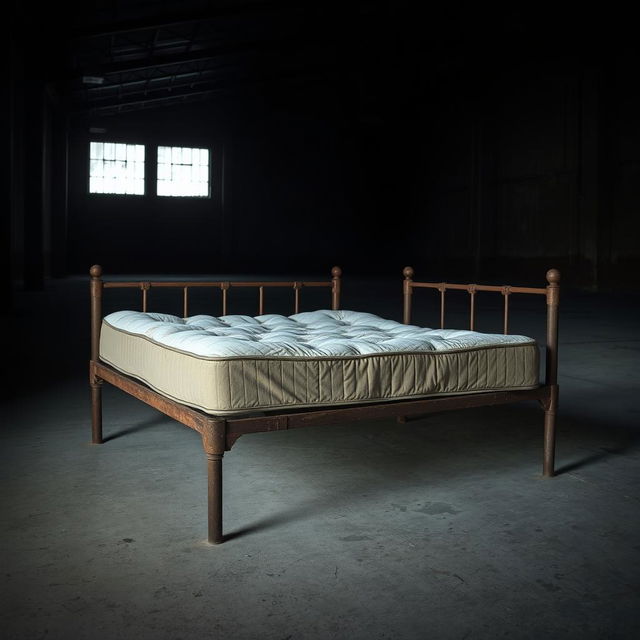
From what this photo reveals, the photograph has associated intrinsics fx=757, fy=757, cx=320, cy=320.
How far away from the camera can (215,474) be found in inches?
86.3

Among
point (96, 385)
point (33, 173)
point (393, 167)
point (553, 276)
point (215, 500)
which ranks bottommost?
point (215, 500)

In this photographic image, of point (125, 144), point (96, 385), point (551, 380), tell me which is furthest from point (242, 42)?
point (551, 380)

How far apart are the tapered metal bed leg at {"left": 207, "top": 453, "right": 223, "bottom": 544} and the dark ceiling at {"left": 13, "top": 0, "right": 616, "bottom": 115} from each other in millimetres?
9966

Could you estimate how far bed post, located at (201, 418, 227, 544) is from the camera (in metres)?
2.18

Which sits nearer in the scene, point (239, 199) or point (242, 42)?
point (242, 42)

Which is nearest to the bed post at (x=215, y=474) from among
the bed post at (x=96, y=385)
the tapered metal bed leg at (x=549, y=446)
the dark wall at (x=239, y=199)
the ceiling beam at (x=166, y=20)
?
the bed post at (x=96, y=385)

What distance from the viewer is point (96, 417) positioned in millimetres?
3287

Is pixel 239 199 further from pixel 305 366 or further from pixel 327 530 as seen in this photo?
pixel 327 530

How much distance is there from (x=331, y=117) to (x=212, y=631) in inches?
807

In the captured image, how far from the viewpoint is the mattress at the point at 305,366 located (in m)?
2.26

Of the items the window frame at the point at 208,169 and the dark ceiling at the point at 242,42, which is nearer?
the dark ceiling at the point at 242,42

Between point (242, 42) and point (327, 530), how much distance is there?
1348cm

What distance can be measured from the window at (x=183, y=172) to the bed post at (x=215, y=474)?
18403 mm

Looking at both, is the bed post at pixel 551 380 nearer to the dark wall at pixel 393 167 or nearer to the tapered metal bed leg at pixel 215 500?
the tapered metal bed leg at pixel 215 500
